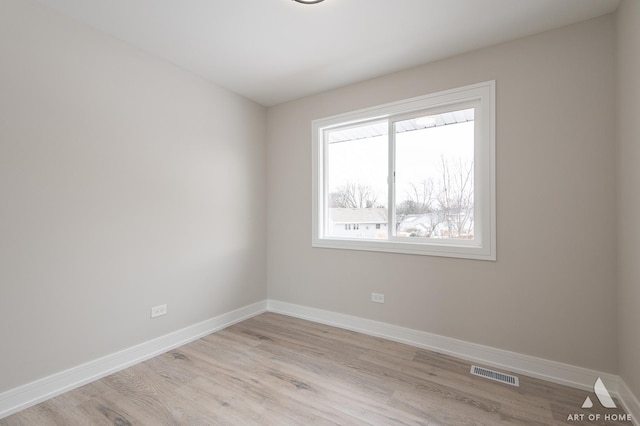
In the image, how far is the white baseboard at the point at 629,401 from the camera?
1.73 m

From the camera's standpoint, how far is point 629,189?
1.84 meters

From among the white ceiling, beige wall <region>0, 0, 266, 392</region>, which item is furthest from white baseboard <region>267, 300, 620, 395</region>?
the white ceiling

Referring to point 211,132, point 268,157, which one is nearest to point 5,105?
point 211,132

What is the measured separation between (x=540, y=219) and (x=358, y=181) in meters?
1.75

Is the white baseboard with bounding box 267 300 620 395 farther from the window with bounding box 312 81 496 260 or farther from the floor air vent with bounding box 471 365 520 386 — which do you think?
the window with bounding box 312 81 496 260

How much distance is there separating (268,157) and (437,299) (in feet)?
8.81

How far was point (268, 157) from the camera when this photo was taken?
12.9ft

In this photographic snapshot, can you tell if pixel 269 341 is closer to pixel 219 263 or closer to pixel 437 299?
pixel 219 263

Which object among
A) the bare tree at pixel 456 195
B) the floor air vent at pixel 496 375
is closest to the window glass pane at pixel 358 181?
the bare tree at pixel 456 195

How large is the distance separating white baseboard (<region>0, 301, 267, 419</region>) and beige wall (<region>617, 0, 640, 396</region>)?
3.44 metres

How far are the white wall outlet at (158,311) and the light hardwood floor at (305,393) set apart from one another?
0.38m

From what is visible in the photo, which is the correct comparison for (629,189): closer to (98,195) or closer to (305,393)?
(305,393)

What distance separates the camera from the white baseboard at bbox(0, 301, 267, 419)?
1871 mm

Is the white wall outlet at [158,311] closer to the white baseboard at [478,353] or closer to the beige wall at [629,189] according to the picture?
the white baseboard at [478,353]
